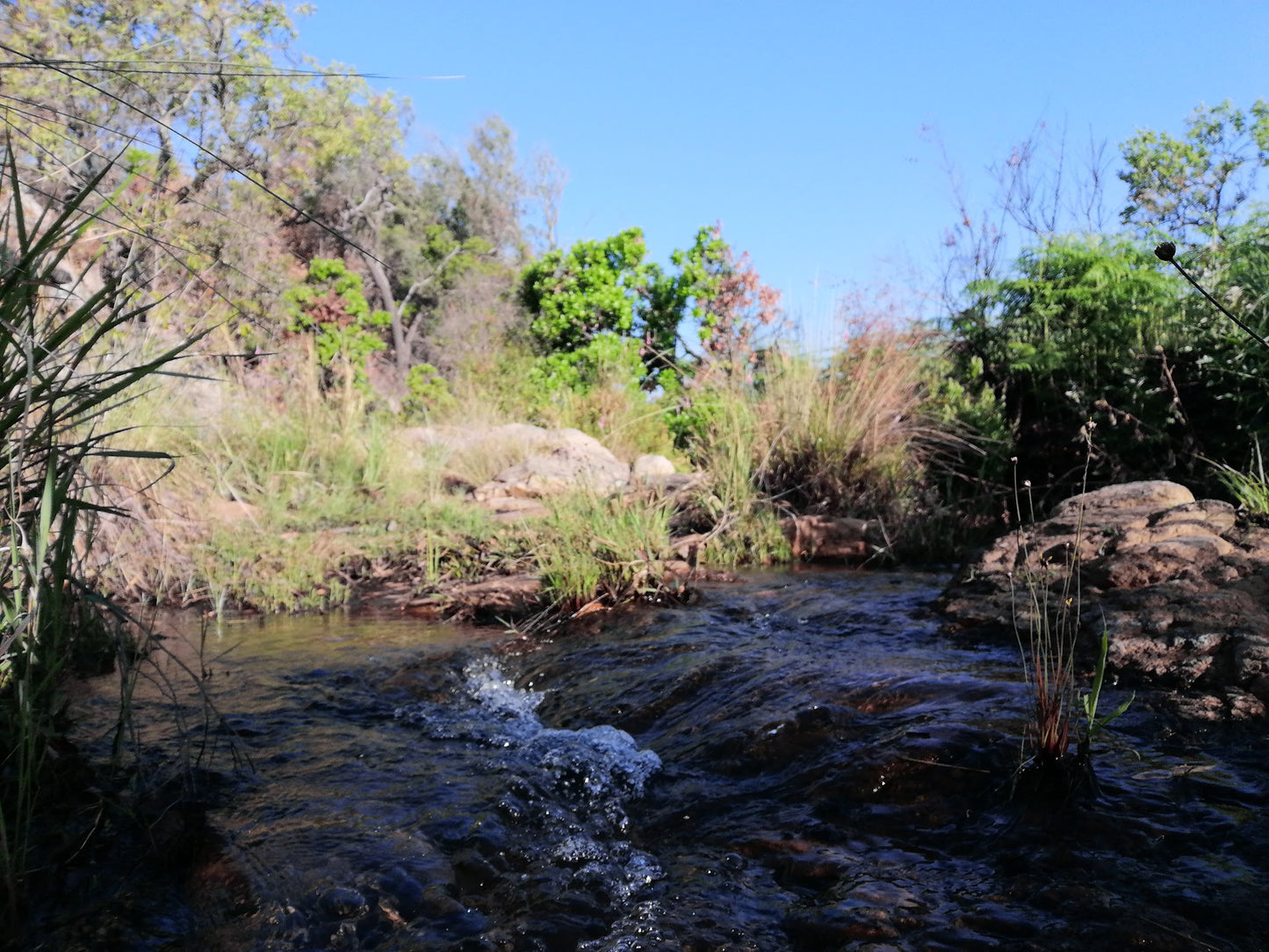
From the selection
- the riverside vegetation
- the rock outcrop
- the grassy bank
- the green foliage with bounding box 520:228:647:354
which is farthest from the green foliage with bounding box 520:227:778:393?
the rock outcrop

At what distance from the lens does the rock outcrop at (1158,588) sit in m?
2.48

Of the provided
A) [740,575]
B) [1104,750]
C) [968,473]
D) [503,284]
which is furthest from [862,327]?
[503,284]

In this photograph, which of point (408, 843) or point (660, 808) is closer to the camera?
point (408, 843)

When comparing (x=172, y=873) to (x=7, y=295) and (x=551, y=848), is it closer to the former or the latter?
(x=551, y=848)

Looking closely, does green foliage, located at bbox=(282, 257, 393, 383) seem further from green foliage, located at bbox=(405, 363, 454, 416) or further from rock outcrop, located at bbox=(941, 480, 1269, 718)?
rock outcrop, located at bbox=(941, 480, 1269, 718)

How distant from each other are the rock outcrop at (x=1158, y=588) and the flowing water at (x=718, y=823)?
25 cm

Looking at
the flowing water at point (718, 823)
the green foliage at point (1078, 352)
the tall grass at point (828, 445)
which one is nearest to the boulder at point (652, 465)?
the tall grass at point (828, 445)

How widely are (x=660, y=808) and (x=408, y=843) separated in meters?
0.60

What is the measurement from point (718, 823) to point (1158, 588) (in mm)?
2081

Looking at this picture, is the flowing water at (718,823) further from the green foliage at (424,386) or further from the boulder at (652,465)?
the green foliage at (424,386)

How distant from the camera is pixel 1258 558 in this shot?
3141 millimetres

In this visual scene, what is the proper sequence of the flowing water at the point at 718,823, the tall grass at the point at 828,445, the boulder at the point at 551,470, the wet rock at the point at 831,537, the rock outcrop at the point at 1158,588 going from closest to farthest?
the flowing water at the point at 718,823 → the rock outcrop at the point at 1158,588 → the wet rock at the point at 831,537 → the tall grass at the point at 828,445 → the boulder at the point at 551,470

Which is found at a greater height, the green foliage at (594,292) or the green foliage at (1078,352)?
the green foliage at (594,292)

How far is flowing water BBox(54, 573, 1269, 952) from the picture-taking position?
1.51 metres
